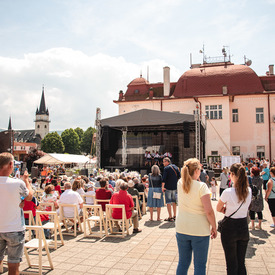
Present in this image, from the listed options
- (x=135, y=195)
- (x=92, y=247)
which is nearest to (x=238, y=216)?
(x=92, y=247)

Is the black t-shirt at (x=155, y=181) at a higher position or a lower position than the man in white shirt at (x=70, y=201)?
higher

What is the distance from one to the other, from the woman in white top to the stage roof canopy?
12.2m

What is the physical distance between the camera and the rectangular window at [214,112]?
88.7 feet

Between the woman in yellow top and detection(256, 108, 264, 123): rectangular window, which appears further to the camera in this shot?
detection(256, 108, 264, 123): rectangular window

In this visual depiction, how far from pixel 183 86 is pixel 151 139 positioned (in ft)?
35.1

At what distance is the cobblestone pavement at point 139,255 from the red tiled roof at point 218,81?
77.0 feet

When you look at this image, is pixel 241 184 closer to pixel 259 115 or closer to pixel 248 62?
pixel 259 115

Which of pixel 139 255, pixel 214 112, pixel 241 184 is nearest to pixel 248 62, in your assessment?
pixel 214 112

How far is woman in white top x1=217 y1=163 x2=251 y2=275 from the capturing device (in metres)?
3.26

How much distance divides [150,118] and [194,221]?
516 inches

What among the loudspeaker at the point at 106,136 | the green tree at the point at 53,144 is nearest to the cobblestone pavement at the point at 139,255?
the loudspeaker at the point at 106,136

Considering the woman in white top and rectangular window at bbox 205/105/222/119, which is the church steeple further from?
the woman in white top

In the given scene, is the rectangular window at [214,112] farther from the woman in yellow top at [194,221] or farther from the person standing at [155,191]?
the woman in yellow top at [194,221]

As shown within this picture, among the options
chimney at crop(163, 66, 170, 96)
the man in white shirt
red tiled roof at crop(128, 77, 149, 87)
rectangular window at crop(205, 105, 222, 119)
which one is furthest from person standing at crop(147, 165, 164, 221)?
red tiled roof at crop(128, 77, 149, 87)
